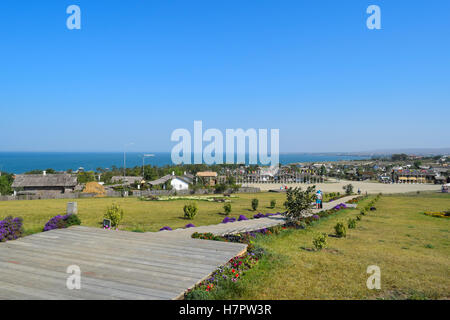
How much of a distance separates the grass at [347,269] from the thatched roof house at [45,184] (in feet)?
170

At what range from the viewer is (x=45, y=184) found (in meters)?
55.1

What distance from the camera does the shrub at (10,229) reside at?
11367 mm

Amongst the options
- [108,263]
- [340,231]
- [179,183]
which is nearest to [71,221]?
[108,263]

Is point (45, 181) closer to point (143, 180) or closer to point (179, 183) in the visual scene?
point (143, 180)

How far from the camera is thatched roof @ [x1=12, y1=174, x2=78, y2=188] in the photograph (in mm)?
54375

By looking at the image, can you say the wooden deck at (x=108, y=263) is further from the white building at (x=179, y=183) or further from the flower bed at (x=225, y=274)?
the white building at (x=179, y=183)

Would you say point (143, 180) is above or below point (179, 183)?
above

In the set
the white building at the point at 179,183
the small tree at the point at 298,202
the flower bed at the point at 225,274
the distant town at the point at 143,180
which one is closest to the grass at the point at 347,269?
the flower bed at the point at 225,274

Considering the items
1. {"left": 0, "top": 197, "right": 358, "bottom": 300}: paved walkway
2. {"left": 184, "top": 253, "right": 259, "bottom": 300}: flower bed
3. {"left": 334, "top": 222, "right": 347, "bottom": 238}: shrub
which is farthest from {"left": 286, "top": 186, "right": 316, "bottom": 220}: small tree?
{"left": 184, "top": 253, "right": 259, "bottom": 300}: flower bed

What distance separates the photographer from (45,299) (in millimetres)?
6387

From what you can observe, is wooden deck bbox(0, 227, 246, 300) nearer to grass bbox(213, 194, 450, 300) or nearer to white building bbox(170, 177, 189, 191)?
grass bbox(213, 194, 450, 300)

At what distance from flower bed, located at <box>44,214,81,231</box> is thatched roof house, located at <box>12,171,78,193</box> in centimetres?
4596

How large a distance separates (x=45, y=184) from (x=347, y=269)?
59.7 m
